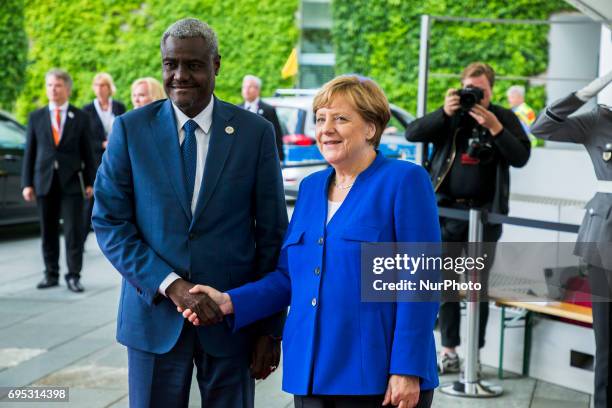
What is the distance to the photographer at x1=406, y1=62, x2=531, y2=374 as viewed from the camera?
219 inches

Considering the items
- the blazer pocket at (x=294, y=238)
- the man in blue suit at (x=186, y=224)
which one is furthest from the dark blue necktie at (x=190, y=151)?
the blazer pocket at (x=294, y=238)

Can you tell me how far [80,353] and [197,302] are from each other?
3.56 meters

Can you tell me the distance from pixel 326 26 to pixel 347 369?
16526mm

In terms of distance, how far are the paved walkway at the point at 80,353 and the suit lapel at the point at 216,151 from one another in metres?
2.46

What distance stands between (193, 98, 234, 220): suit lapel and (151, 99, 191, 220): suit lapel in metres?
0.06

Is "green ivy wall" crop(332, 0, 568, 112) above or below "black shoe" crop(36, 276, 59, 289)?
above

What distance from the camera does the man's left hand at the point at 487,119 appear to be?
545 cm

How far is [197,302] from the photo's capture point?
2873mm

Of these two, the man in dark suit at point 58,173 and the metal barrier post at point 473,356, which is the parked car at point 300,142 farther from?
the metal barrier post at point 473,356

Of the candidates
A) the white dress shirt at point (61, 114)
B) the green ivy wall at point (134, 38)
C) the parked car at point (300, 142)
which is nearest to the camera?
the white dress shirt at point (61, 114)

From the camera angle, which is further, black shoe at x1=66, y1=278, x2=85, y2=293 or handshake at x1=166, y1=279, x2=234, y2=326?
black shoe at x1=66, y1=278, x2=85, y2=293

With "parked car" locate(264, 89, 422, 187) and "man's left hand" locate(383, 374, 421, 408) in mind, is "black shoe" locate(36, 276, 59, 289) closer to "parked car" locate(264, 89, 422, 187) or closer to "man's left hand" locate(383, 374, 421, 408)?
"parked car" locate(264, 89, 422, 187)

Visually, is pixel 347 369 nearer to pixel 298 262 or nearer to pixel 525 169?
pixel 298 262

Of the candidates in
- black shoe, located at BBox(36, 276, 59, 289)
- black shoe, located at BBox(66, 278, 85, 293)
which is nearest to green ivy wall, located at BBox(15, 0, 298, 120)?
black shoe, located at BBox(36, 276, 59, 289)
